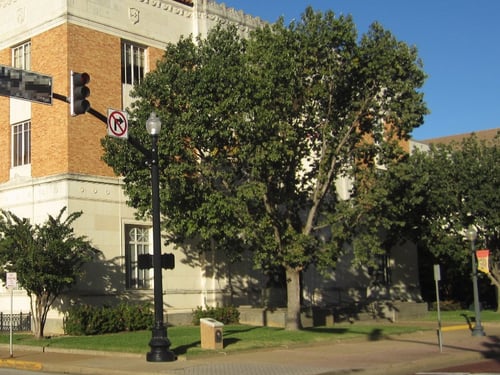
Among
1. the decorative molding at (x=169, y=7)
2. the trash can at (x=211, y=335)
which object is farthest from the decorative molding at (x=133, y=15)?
the trash can at (x=211, y=335)

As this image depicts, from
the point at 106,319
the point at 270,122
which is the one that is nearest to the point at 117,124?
the point at 270,122

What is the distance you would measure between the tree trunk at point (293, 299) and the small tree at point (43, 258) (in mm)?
7104

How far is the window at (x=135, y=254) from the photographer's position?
95.3ft

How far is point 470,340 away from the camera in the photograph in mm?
23094

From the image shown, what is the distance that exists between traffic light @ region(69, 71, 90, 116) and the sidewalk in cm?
585

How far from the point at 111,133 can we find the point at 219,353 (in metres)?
6.42

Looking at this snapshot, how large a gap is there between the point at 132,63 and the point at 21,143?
19.0ft

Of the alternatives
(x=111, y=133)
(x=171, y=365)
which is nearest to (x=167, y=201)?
(x=111, y=133)

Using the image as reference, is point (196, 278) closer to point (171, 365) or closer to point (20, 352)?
point (20, 352)

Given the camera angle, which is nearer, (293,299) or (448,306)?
(293,299)

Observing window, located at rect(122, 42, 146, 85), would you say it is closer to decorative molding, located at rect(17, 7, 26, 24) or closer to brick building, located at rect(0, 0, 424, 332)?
brick building, located at rect(0, 0, 424, 332)

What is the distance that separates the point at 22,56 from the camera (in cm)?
3003

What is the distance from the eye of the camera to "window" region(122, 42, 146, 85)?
3012cm

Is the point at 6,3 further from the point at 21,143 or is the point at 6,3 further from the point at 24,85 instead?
the point at 24,85
